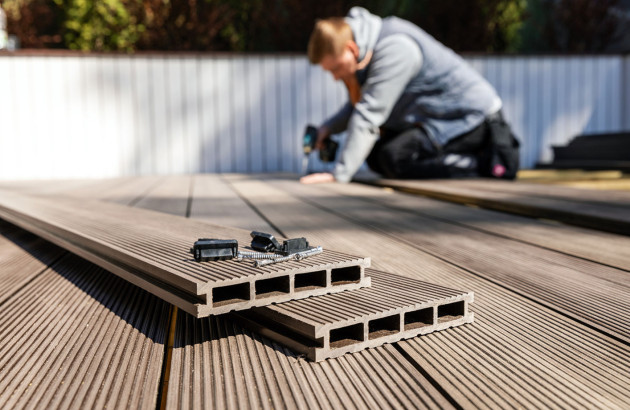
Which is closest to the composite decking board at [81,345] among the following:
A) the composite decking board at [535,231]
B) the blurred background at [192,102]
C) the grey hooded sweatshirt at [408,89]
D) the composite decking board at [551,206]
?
the composite decking board at [535,231]

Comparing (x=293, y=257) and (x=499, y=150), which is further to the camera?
(x=499, y=150)

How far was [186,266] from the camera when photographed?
69 cm

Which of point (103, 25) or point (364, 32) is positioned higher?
point (103, 25)

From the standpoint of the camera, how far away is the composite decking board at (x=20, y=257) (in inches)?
38.4

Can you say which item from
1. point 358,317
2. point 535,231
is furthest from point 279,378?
point 535,231

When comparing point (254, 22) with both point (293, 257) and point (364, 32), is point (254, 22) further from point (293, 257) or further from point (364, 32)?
point (293, 257)

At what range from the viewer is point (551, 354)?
60 centimetres

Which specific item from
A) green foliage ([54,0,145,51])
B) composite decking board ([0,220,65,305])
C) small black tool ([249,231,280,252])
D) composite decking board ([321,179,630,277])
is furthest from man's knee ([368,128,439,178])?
green foliage ([54,0,145,51])

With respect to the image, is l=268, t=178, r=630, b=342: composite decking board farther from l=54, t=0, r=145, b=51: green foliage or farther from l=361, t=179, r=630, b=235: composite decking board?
l=54, t=0, r=145, b=51: green foliage

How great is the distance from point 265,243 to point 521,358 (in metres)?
0.37

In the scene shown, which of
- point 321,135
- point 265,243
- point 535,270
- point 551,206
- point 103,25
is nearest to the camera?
point 265,243

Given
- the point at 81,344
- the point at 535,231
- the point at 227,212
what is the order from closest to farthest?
the point at 81,344
the point at 535,231
the point at 227,212

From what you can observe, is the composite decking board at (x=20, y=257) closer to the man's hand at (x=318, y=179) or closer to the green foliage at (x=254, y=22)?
the man's hand at (x=318, y=179)

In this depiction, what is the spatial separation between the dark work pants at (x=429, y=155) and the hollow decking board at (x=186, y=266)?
82.2 inches
